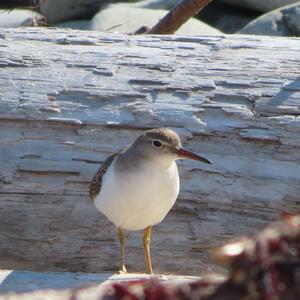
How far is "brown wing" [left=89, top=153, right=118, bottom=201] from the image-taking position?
5.19m

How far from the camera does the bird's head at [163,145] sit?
203 inches

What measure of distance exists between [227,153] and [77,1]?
5.13m

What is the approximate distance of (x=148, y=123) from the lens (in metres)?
5.53

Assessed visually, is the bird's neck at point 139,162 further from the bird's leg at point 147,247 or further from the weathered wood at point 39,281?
the weathered wood at point 39,281

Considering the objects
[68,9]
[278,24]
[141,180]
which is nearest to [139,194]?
[141,180]

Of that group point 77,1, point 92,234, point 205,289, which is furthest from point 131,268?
point 77,1

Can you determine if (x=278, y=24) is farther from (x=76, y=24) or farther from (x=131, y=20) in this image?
(x=76, y=24)

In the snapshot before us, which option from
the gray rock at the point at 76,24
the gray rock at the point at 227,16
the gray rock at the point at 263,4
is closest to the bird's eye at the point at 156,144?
the gray rock at the point at 76,24

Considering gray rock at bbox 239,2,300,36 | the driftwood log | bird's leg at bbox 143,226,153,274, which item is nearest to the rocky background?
gray rock at bbox 239,2,300,36

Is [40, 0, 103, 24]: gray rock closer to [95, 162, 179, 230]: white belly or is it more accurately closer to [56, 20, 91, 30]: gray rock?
[56, 20, 91, 30]: gray rock

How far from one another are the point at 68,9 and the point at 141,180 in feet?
17.4

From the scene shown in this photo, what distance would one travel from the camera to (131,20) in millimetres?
9383

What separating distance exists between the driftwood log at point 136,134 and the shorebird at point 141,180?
11.3 inches

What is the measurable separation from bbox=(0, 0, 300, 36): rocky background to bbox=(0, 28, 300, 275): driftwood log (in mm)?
3142
